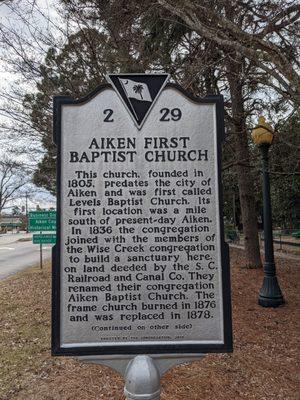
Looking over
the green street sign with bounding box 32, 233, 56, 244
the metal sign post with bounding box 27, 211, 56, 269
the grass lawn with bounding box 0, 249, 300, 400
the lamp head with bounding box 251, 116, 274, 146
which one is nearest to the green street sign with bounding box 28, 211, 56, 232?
the metal sign post with bounding box 27, 211, 56, 269

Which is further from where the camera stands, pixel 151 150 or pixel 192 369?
pixel 192 369

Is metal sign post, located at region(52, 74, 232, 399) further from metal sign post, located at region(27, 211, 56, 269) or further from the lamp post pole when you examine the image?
metal sign post, located at region(27, 211, 56, 269)

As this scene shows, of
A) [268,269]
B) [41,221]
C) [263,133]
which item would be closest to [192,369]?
[268,269]

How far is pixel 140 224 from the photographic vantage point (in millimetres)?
2617

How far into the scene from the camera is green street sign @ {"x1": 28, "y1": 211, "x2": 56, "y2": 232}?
14836 millimetres

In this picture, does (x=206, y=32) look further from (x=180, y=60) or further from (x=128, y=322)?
(x=128, y=322)

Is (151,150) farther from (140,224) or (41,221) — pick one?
(41,221)

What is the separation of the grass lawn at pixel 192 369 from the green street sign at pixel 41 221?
693cm

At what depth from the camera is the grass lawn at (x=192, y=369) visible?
14.6ft

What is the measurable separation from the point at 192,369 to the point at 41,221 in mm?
10842

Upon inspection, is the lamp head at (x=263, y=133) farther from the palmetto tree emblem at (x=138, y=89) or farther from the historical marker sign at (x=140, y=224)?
the palmetto tree emblem at (x=138, y=89)

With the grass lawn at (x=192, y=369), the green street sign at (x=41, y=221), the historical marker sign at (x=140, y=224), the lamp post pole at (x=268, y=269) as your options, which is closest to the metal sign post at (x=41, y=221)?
the green street sign at (x=41, y=221)

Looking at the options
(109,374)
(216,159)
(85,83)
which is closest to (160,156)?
(216,159)

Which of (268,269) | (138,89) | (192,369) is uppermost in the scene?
(138,89)
